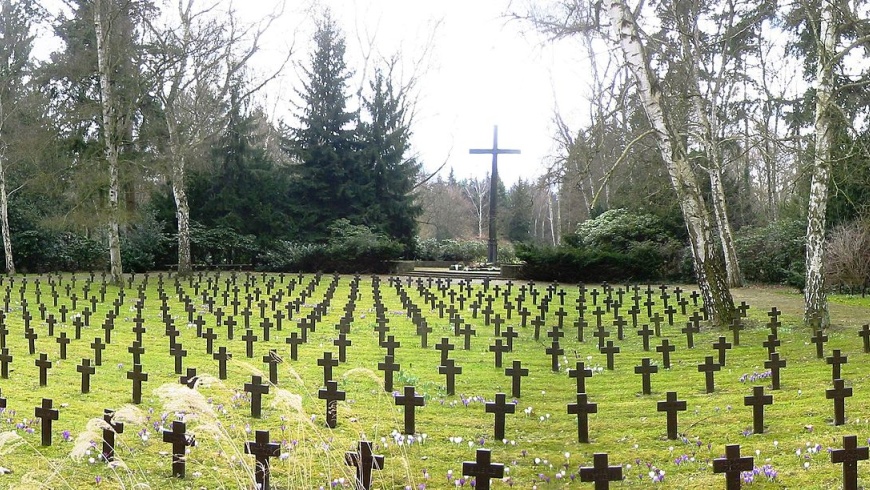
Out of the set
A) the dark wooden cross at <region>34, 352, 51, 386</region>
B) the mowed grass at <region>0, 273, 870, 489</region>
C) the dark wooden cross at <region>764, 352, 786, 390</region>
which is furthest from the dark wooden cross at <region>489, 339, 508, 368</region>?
the dark wooden cross at <region>34, 352, 51, 386</region>

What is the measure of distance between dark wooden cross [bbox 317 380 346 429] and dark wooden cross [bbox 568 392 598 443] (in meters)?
1.91

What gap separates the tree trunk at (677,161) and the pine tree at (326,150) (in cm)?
2540

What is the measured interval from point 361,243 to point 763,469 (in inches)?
1146

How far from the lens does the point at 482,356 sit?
12.3 metres

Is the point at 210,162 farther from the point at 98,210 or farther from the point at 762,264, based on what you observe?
the point at 762,264

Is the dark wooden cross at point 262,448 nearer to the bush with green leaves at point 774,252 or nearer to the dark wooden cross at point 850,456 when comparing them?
the dark wooden cross at point 850,456

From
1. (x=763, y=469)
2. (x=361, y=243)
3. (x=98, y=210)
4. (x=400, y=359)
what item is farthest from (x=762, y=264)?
(x=763, y=469)

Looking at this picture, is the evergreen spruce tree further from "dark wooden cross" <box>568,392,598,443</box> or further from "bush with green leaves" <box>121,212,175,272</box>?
"dark wooden cross" <box>568,392,598,443</box>

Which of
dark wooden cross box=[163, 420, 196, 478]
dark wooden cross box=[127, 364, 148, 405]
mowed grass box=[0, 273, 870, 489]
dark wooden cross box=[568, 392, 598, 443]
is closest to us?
mowed grass box=[0, 273, 870, 489]

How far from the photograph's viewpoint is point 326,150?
39750mm

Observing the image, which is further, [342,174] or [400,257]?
[342,174]

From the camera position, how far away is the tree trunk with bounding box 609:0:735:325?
1430 cm

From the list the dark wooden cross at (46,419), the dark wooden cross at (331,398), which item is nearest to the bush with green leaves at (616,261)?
the dark wooden cross at (331,398)

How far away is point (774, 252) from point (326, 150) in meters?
21.6
